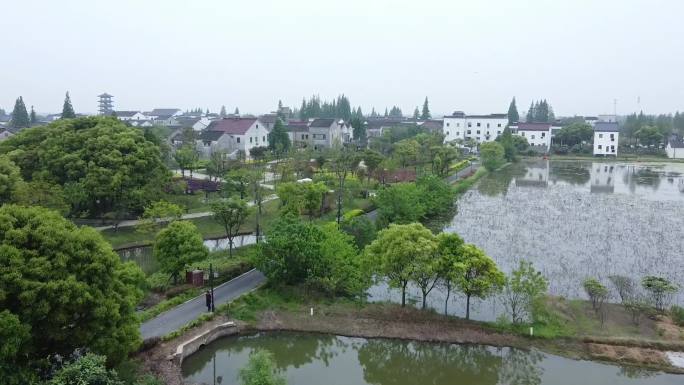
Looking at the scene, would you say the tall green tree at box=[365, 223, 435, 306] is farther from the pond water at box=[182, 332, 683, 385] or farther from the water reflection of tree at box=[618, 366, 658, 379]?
the water reflection of tree at box=[618, 366, 658, 379]

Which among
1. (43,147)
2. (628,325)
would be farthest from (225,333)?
(43,147)

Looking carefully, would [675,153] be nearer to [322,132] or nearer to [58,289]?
[322,132]

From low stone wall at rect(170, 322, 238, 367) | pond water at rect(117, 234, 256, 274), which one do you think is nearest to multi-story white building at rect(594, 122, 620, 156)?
pond water at rect(117, 234, 256, 274)

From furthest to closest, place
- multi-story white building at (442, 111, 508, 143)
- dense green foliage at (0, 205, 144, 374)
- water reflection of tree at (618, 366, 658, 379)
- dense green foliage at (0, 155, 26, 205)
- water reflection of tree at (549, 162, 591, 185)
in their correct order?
multi-story white building at (442, 111, 508, 143), water reflection of tree at (549, 162, 591, 185), dense green foliage at (0, 155, 26, 205), water reflection of tree at (618, 366, 658, 379), dense green foliage at (0, 205, 144, 374)

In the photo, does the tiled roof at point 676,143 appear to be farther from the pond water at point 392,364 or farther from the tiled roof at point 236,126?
the pond water at point 392,364

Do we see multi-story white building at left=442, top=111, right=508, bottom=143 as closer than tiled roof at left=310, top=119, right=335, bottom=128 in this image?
No

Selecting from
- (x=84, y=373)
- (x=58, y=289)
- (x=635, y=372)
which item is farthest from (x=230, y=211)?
(x=635, y=372)

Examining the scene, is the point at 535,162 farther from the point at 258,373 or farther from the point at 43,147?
the point at 258,373

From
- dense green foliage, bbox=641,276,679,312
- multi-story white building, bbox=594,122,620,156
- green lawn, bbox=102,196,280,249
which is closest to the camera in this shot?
dense green foliage, bbox=641,276,679,312
